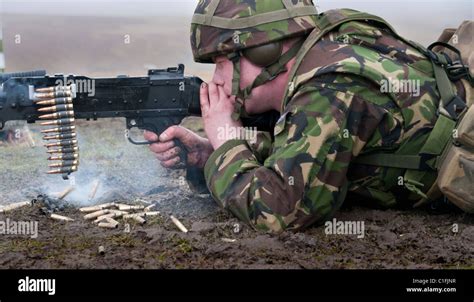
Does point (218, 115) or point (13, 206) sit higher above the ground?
point (218, 115)

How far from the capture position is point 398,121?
5.25m

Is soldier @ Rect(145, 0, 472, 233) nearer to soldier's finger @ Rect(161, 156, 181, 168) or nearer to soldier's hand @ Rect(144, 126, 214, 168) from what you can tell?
soldier's hand @ Rect(144, 126, 214, 168)

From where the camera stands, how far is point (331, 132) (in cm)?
495

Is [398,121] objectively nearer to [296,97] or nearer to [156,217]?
[296,97]

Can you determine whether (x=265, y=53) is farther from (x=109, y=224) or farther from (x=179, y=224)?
(x=109, y=224)

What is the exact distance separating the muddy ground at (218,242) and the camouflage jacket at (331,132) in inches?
9.4

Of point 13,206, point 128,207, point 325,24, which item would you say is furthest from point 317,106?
point 13,206

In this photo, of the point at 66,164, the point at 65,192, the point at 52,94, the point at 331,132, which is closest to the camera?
the point at 331,132

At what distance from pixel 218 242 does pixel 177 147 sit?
130cm

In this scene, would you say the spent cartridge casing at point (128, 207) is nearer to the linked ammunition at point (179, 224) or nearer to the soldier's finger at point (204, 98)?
the linked ammunition at point (179, 224)

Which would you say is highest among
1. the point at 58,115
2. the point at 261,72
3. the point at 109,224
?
the point at 261,72

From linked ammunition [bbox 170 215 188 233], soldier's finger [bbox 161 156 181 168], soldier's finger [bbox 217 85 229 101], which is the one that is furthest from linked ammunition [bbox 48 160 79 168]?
soldier's finger [bbox 217 85 229 101]

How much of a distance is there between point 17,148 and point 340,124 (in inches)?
227

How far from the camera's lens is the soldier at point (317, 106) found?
5.02 metres
